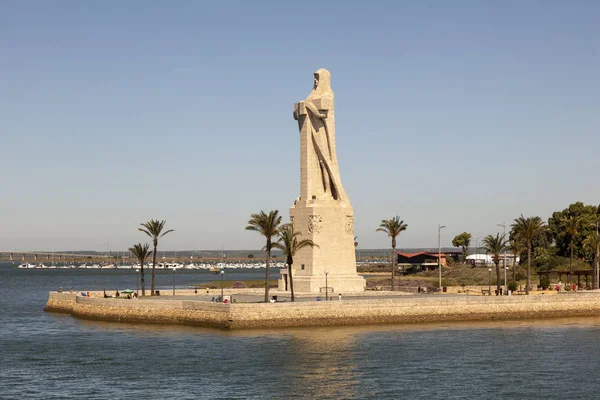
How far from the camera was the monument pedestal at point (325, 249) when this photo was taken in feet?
250

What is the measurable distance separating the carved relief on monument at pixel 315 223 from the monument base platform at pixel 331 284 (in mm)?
4039

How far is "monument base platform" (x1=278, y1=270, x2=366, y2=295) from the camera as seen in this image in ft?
248

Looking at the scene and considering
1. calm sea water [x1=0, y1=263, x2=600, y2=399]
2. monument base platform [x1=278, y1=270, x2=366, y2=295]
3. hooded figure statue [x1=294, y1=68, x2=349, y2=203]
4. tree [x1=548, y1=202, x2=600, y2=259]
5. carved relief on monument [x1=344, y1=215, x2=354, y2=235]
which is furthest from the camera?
tree [x1=548, y1=202, x2=600, y2=259]

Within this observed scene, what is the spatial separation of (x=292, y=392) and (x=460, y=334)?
23015mm

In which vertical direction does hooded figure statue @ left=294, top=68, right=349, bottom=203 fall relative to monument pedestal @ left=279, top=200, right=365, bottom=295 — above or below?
above

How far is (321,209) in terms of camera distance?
76.9 m

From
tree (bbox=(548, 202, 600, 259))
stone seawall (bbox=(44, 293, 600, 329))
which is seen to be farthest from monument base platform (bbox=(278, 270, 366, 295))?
tree (bbox=(548, 202, 600, 259))

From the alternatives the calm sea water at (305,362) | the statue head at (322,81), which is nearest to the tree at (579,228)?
the statue head at (322,81)

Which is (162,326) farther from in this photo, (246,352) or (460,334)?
(460,334)

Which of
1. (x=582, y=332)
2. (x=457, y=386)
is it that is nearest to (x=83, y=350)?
(x=457, y=386)

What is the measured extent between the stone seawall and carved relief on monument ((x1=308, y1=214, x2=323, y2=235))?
1137cm

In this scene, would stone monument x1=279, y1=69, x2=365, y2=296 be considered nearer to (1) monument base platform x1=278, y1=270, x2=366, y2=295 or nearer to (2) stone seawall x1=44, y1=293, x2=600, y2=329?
(1) monument base platform x1=278, y1=270, x2=366, y2=295

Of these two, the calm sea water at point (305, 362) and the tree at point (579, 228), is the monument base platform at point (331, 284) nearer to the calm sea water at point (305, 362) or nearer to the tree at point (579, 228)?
the calm sea water at point (305, 362)

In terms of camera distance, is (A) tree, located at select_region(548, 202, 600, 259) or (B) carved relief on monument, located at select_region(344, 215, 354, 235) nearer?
(B) carved relief on monument, located at select_region(344, 215, 354, 235)
